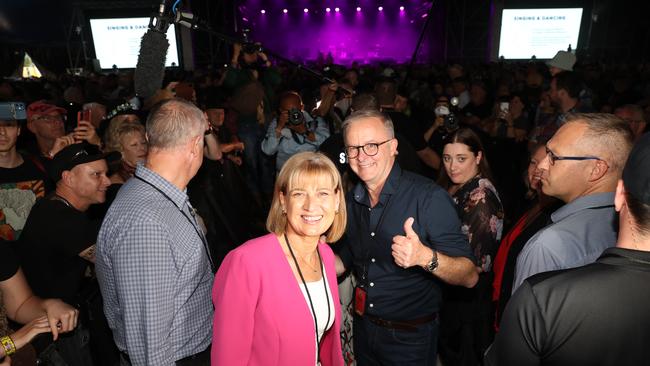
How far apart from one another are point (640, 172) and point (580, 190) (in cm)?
70

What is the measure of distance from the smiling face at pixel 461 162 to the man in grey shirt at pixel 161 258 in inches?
66.8

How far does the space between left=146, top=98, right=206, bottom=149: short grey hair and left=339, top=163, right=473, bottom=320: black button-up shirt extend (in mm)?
916

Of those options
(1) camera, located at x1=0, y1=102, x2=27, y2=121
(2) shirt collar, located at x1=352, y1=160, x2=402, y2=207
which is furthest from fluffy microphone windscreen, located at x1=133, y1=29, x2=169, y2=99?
(2) shirt collar, located at x1=352, y1=160, x2=402, y2=207

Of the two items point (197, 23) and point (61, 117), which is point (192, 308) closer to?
point (197, 23)

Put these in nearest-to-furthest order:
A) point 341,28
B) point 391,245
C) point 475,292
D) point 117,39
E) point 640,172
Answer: point 640,172 → point 391,245 → point 475,292 → point 117,39 → point 341,28

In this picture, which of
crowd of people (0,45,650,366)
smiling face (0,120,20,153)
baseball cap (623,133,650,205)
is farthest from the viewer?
smiling face (0,120,20,153)

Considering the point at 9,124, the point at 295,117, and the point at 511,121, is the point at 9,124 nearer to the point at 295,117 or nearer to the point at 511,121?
the point at 295,117

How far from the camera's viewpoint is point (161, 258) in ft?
→ 5.32

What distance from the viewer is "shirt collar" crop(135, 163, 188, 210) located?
1780 mm

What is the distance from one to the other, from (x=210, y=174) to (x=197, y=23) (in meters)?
1.69

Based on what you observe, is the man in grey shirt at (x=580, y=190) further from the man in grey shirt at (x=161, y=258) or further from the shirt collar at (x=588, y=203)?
the man in grey shirt at (x=161, y=258)

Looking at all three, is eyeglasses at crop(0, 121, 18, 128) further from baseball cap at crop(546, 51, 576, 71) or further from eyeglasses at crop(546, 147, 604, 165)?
baseball cap at crop(546, 51, 576, 71)

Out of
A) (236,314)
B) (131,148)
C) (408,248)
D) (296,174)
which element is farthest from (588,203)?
(131,148)

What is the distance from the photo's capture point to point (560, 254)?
5.24 feet
